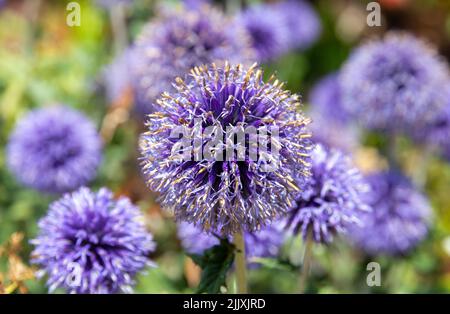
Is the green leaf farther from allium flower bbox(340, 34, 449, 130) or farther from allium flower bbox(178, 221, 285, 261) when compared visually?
allium flower bbox(340, 34, 449, 130)

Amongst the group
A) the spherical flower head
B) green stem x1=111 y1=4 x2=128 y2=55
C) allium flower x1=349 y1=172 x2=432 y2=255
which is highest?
green stem x1=111 y1=4 x2=128 y2=55

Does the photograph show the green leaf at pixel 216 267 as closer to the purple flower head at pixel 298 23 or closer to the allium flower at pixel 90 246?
the allium flower at pixel 90 246

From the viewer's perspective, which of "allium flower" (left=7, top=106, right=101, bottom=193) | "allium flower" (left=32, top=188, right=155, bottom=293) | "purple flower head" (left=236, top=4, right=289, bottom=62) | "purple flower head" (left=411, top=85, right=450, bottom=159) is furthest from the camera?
"purple flower head" (left=236, top=4, right=289, bottom=62)

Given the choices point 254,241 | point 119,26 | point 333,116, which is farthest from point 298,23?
point 254,241

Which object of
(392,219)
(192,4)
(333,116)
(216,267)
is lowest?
(216,267)

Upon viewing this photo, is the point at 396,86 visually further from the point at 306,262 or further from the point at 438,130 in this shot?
the point at 306,262

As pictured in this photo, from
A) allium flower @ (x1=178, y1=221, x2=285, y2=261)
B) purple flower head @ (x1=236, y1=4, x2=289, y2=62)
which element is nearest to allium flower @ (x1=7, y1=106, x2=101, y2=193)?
allium flower @ (x1=178, y1=221, x2=285, y2=261)
